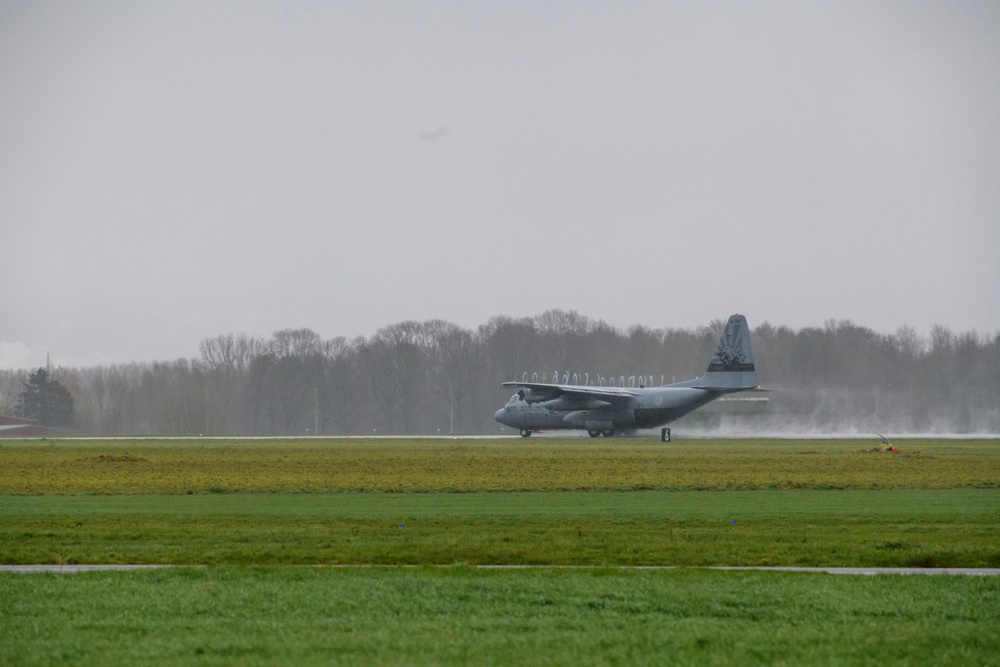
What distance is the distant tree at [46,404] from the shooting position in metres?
114

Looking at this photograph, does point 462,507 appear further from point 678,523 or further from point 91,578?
point 91,578

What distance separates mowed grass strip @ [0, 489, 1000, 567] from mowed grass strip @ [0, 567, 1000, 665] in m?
2.33

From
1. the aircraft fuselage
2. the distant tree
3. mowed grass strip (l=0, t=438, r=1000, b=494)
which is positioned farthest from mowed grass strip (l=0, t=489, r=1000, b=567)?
the distant tree

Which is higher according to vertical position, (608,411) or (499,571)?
(608,411)

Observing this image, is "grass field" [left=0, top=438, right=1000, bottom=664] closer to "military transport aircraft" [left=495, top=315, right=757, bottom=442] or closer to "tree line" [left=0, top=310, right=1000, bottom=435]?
"military transport aircraft" [left=495, top=315, right=757, bottom=442]

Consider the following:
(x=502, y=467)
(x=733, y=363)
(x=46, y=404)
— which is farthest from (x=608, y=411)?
(x=46, y=404)

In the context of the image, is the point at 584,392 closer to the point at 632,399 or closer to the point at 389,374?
the point at 632,399

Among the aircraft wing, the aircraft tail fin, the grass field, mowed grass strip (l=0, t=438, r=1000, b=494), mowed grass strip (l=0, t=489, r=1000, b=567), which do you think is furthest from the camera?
the aircraft wing

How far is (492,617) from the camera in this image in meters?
11.4

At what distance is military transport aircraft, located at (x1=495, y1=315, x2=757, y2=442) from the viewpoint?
2474 inches

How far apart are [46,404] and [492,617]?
111809 millimetres

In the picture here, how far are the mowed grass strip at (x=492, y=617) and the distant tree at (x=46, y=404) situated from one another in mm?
106877

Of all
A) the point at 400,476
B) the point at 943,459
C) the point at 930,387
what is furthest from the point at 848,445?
the point at 400,476

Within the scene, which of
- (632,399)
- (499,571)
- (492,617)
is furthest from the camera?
(632,399)
